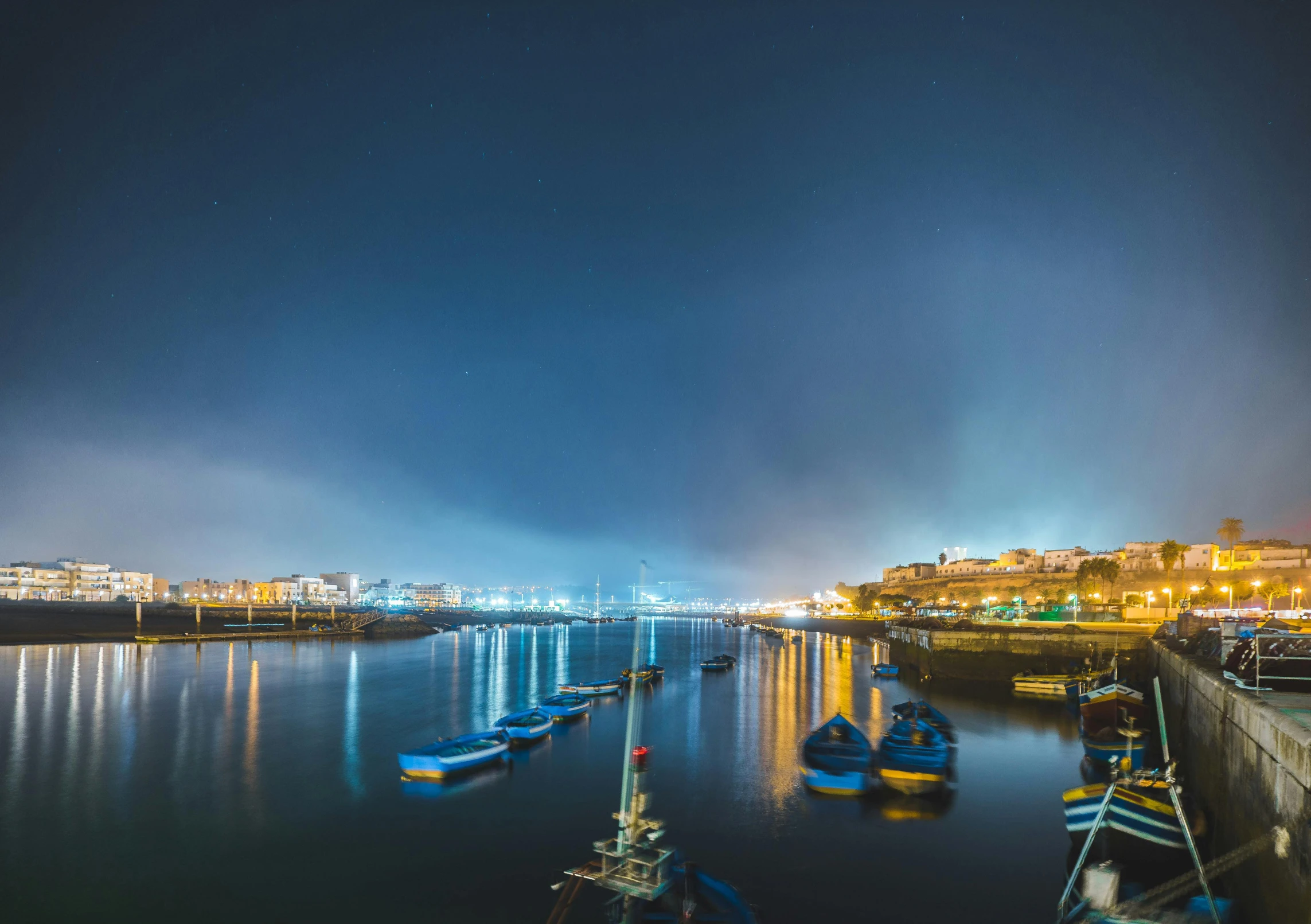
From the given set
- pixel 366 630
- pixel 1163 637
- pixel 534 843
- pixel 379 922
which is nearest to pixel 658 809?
pixel 534 843

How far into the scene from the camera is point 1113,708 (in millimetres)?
26000

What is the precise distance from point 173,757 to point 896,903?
82.9 ft

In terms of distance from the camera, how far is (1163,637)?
1332 inches

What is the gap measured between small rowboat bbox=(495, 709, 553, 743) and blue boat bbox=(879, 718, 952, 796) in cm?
1350

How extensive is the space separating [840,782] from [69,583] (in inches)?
7870

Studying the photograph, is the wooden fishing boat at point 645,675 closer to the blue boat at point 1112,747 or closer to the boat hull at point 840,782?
the boat hull at point 840,782

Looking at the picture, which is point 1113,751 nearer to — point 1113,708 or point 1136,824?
point 1113,708

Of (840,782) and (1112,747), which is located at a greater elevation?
(1112,747)

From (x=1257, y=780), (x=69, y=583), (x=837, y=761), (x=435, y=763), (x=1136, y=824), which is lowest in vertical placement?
(x=69, y=583)

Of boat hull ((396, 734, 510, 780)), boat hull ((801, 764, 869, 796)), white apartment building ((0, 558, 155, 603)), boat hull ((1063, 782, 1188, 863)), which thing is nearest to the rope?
boat hull ((1063, 782, 1188, 863))

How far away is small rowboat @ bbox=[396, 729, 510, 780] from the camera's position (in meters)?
21.1

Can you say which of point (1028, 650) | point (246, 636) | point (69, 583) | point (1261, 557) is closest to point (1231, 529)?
point (1261, 557)

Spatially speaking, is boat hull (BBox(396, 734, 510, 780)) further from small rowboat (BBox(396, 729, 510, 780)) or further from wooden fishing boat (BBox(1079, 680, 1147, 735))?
wooden fishing boat (BBox(1079, 680, 1147, 735))

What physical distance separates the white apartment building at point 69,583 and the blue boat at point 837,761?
608ft
